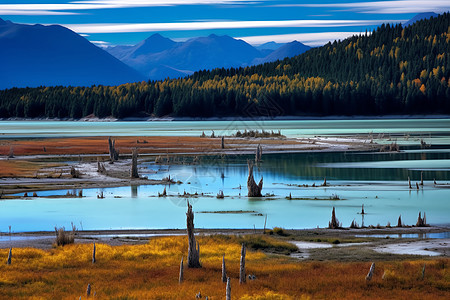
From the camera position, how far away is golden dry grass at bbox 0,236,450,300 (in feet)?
71.3

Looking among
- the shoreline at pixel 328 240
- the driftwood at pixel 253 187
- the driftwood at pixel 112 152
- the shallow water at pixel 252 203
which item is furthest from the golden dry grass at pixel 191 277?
the driftwood at pixel 112 152

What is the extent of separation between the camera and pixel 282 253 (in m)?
29.9

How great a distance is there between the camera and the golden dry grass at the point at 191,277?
71.3 feet

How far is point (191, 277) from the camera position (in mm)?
23906

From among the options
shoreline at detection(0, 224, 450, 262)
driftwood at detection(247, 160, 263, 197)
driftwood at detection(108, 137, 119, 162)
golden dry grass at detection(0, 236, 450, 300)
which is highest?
driftwood at detection(108, 137, 119, 162)

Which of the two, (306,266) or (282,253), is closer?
(306,266)

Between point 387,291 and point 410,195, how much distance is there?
26.7 m

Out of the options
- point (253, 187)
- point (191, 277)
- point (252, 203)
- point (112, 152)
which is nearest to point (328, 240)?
point (191, 277)

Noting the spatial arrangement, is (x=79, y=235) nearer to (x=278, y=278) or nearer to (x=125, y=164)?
(x=278, y=278)

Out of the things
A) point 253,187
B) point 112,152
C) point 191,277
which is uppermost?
point 112,152

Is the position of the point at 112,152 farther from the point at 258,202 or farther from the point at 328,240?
the point at 328,240

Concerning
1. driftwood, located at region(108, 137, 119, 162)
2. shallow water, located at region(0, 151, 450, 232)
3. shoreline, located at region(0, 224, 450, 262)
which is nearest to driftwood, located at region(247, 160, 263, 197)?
shallow water, located at region(0, 151, 450, 232)

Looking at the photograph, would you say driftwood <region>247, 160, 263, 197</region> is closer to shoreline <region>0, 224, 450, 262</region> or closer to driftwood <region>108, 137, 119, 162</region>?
shoreline <region>0, 224, 450, 262</region>

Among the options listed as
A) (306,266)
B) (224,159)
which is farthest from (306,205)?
(224,159)
